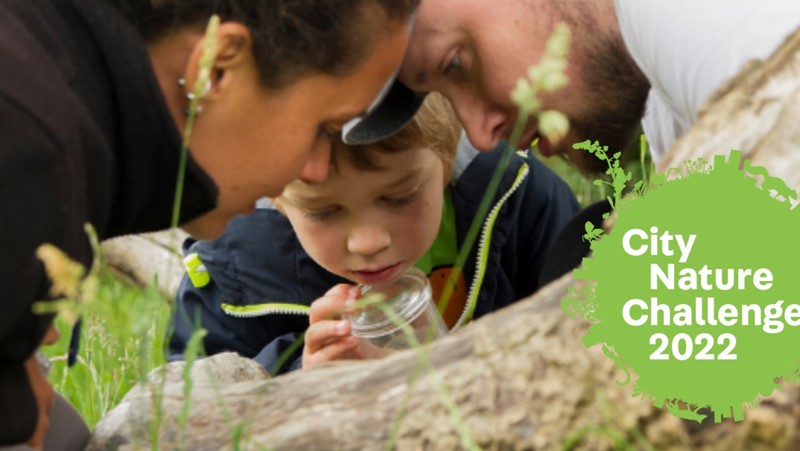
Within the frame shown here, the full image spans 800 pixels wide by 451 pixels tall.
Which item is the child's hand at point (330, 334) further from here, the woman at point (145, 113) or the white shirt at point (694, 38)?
the white shirt at point (694, 38)

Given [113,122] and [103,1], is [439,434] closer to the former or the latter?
[113,122]

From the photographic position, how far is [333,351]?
3037 mm

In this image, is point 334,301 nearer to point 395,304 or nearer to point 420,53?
point 395,304

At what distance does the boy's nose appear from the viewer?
3057 mm

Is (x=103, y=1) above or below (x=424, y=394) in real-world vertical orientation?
above

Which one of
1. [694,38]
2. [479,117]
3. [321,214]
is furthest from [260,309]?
[694,38]

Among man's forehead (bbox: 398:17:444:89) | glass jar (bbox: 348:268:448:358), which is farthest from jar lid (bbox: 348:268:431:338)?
man's forehead (bbox: 398:17:444:89)

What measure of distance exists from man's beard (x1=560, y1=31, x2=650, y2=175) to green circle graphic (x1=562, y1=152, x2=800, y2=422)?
1326mm

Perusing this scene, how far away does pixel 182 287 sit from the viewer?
372 centimetres

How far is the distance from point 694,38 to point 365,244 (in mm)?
1095

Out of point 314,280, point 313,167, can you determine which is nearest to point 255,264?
point 314,280

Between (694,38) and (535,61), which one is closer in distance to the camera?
(694,38)

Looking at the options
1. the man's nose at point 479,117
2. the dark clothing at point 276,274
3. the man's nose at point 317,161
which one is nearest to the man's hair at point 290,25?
the man's nose at point 317,161

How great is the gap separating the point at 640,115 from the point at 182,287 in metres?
1.65
